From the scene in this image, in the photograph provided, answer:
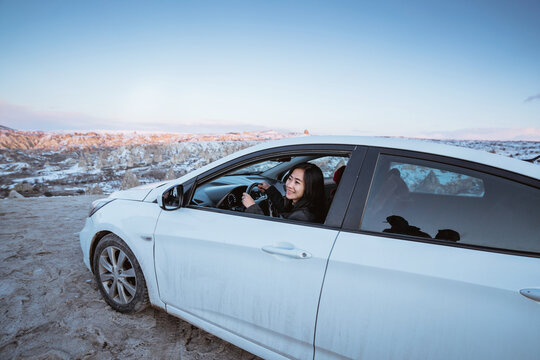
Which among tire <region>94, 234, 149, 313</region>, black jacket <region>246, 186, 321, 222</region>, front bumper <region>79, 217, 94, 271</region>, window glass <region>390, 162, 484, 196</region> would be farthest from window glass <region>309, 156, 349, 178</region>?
front bumper <region>79, 217, 94, 271</region>

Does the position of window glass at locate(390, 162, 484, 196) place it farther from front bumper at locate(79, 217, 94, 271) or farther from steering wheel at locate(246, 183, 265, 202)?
front bumper at locate(79, 217, 94, 271)

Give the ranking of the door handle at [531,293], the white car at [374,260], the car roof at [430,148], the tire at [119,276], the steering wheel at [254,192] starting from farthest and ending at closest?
1. the steering wheel at [254,192]
2. the tire at [119,276]
3. the car roof at [430,148]
4. the white car at [374,260]
5. the door handle at [531,293]

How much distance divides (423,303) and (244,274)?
35.9 inches

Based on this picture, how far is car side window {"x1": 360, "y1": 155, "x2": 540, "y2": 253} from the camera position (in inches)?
47.8

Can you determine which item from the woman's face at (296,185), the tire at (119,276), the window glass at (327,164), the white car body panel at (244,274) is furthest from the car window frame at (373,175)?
the window glass at (327,164)

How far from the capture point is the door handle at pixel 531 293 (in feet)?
3.47

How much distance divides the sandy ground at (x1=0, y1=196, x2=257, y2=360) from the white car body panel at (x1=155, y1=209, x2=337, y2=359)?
0.37m

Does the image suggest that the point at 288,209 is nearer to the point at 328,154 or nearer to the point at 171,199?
the point at 328,154

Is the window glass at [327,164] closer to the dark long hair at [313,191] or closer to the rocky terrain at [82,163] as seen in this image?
the dark long hair at [313,191]

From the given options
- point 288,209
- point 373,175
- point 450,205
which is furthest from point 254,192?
point 450,205

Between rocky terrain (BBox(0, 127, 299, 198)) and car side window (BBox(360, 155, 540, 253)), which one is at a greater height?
car side window (BBox(360, 155, 540, 253))

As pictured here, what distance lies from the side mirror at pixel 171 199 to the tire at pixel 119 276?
590 millimetres

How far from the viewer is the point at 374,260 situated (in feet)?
4.40

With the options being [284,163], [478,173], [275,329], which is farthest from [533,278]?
[284,163]
